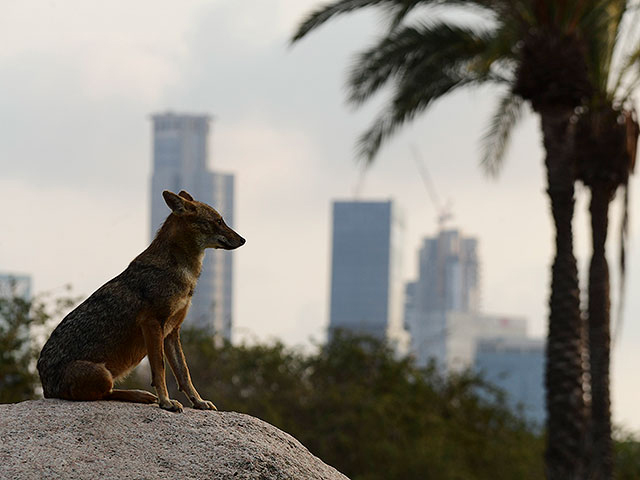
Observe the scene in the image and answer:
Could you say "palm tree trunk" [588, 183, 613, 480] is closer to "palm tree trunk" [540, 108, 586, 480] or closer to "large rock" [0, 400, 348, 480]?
"palm tree trunk" [540, 108, 586, 480]

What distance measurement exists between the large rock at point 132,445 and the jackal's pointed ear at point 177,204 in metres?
1.01

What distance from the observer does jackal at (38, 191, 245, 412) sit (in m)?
5.36

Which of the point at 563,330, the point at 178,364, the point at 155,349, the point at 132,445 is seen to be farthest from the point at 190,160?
the point at 132,445

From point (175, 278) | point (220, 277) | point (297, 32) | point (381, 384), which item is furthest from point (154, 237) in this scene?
point (220, 277)

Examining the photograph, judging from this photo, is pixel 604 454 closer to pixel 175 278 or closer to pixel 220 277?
pixel 175 278

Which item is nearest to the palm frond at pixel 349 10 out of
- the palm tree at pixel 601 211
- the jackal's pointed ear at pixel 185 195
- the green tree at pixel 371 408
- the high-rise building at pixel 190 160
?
the palm tree at pixel 601 211

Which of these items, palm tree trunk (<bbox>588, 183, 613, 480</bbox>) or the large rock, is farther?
palm tree trunk (<bbox>588, 183, 613, 480</bbox>)

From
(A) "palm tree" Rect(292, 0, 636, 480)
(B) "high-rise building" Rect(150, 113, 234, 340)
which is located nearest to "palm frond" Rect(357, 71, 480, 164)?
(A) "palm tree" Rect(292, 0, 636, 480)

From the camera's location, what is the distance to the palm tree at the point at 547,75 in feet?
51.5

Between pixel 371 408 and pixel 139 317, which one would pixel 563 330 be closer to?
pixel 371 408

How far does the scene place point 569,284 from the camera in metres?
16.0

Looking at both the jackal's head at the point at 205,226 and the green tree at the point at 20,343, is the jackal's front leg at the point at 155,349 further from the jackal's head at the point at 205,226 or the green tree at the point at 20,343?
the green tree at the point at 20,343

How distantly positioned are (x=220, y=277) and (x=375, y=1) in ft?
542

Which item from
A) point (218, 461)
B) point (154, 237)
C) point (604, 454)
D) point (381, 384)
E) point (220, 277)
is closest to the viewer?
point (218, 461)
